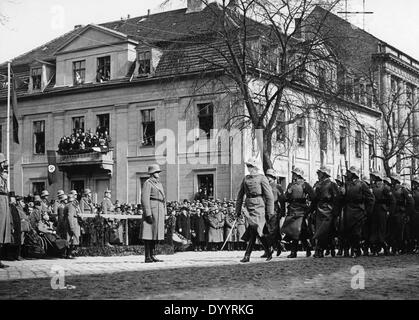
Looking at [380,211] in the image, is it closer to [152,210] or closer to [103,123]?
[152,210]

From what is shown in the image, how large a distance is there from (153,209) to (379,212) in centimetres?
540

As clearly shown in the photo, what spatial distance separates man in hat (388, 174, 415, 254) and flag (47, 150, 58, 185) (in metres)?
23.3

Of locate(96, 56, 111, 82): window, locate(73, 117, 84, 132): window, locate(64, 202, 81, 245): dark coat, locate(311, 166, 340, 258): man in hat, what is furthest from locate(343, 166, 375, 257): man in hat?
locate(73, 117, 84, 132): window

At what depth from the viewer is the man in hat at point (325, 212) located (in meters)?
15.1

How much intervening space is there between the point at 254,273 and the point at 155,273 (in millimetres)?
1504

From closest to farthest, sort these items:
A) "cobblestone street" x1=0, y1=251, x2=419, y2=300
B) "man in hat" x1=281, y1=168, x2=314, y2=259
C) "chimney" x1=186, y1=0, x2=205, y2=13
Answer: "cobblestone street" x1=0, y1=251, x2=419, y2=300, "man in hat" x1=281, y1=168, x2=314, y2=259, "chimney" x1=186, y1=0, x2=205, y2=13

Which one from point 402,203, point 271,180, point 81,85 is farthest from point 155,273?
point 81,85

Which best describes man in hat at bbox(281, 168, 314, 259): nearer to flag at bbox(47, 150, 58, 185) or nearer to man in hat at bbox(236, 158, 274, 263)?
man in hat at bbox(236, 158, 274, 263)

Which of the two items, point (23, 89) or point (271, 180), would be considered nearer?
point (271, 180)

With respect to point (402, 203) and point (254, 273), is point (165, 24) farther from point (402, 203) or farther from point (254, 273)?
point (254, 273)

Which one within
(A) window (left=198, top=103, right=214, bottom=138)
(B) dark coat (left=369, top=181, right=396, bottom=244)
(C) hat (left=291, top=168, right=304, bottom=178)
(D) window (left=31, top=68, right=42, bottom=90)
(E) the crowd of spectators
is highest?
(D) window (left=31, top=68, right=42, bottom=90)

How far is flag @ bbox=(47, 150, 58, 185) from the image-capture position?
3697 cm

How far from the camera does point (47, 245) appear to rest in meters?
17.3

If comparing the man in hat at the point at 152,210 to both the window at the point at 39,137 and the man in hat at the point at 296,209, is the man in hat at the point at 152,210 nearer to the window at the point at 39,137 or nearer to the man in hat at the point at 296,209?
the man in hat at the point at 296,209
